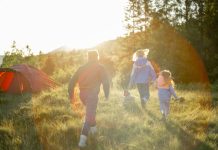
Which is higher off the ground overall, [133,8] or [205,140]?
[133,8]

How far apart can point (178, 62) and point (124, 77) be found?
4343 mm

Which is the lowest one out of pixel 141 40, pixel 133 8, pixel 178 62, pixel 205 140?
pixel 205 140

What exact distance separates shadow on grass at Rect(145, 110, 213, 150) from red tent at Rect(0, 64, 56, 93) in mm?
11427

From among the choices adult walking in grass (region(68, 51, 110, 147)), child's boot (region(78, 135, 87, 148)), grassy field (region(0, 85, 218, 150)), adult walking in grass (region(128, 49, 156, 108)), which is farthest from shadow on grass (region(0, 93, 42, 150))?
adult walking in grass (region(128, 49, 156, 108))

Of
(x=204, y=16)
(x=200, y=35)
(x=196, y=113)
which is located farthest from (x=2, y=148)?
(x=204, y=16)

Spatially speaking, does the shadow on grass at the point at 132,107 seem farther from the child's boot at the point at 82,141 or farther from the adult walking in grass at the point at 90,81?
the child's boot at the point at 82,141

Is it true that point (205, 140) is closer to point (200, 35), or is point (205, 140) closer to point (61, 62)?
point (200, 35)

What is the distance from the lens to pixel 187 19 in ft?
112

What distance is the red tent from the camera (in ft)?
66.8

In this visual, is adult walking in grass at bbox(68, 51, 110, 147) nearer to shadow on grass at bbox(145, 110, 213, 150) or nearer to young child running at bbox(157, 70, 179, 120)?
shadow on grass at bbox(145, 110, 213, 150)

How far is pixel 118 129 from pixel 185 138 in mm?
1716

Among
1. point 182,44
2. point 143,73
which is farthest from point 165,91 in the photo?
point 182,44

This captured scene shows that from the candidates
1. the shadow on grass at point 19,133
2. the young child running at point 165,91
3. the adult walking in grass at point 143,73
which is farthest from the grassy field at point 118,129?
the adult walking in grass at point 143,73

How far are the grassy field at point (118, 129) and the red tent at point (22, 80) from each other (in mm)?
6775
